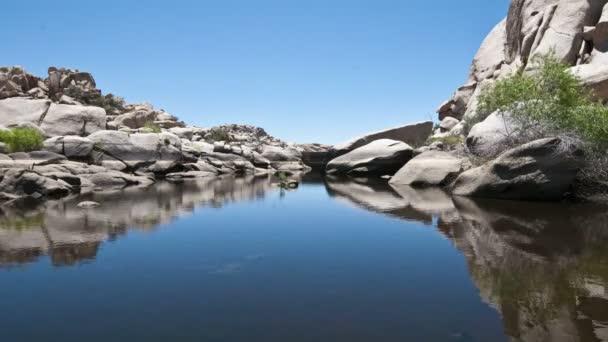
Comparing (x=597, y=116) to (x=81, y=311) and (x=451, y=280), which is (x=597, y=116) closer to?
(x=451, y=280)

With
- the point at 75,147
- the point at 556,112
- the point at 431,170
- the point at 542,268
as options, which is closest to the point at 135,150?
the point at 75,147

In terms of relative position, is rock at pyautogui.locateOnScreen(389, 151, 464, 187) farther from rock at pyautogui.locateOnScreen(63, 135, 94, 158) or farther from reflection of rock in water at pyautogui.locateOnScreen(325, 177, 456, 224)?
rock at pyautogui.locateOnScreen(63, 135, 94, 158)

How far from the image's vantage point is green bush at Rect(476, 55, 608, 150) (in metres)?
16.9

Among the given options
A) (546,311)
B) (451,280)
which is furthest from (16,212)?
(546,311)

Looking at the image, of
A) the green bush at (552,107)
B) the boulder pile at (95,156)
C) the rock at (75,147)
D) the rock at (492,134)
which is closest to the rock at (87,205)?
the boulder pile at (95,156)

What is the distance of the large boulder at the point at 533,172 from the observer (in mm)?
16172

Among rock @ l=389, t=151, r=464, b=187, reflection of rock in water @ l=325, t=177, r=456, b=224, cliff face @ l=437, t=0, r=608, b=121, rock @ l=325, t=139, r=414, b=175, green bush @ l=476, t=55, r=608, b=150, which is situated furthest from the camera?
rock @ l=325, t=139, r=414, b=175

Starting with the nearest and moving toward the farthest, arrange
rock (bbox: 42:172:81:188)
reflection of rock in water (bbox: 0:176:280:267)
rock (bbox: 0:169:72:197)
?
reflection of rock in water (bbox: 0:176:280:267) < rock (bbox: 0:169:72:197) < rock (bbox: 42:172:81:188)

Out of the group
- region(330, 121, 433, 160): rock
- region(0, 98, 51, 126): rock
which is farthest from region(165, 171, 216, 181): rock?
region(330, 121, 433, 160): rock

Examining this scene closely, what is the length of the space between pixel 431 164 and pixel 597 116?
9834 mm

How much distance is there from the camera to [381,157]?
111 feet

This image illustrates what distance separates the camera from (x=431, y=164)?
83.8ft

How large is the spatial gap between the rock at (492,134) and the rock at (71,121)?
93.6 feet

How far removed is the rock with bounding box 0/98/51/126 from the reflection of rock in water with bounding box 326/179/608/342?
1157 inches
